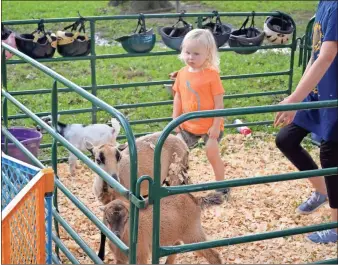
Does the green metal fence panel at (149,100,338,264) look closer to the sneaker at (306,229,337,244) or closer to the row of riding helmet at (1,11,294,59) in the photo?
the sneaker at (306,229,337,244)

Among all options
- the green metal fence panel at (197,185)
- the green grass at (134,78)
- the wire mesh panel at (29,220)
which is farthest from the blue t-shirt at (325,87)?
the green grass at (134,78)

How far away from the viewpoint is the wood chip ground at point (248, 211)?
4.42m

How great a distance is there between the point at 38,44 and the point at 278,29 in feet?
8.12

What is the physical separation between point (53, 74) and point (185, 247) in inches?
53.1

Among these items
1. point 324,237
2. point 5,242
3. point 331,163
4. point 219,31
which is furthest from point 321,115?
point 219,31

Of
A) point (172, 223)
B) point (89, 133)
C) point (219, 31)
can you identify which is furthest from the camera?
point (219, 31)

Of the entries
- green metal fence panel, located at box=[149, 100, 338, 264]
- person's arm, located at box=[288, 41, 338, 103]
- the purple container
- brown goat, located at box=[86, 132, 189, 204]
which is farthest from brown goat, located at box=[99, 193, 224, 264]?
the purple container

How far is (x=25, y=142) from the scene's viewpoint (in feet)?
17.1

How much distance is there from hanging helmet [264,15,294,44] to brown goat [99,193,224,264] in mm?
3244

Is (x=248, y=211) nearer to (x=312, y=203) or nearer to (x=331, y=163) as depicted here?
(x=312, y=203)

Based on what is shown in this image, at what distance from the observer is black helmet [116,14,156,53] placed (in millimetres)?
6250

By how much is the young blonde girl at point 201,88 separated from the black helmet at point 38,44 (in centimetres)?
140

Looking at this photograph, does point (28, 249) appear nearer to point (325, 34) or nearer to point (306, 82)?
point (306, 82)

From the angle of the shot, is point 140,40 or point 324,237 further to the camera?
point 140,40
